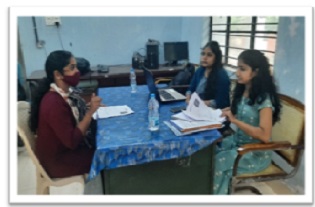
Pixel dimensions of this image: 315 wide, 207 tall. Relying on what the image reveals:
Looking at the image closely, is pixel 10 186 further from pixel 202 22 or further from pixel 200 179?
pixel 202 22

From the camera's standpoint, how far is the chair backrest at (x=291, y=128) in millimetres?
1388

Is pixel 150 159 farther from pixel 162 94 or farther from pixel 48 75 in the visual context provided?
pixel 162 94

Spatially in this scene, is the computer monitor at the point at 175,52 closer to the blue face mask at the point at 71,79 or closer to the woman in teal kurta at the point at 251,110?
the woman in teal kurta at the point at 251,110

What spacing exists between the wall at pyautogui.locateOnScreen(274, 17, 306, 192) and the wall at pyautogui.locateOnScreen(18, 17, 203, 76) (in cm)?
146

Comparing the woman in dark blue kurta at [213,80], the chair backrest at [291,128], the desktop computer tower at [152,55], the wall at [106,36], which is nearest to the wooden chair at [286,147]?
the chair backrest at [291,128]

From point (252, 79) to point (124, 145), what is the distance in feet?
2.62

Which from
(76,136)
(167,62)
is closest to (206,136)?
(76,136)

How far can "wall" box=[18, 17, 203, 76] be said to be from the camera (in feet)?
10.6

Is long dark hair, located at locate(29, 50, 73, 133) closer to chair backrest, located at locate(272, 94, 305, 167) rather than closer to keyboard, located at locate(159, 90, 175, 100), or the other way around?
keyboard, located at locate(159, 90, 175, 100)

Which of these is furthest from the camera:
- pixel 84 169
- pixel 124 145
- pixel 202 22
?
pixel 202 22

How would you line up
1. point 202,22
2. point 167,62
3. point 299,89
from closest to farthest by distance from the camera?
point 299,89
point 202,22
point 167,62

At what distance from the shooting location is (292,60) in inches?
63.4

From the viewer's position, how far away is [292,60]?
1609 mm

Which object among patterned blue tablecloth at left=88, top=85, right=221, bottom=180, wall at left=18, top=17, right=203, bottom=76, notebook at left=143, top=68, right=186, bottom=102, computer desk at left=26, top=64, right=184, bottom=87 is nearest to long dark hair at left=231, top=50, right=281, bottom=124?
patterned blue tablecloth at left=88, top=85, right=221, bottom=180
